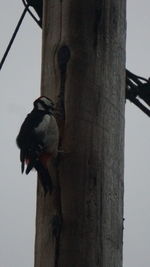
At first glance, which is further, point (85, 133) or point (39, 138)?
point (39, 138)

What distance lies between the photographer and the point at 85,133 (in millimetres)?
2842

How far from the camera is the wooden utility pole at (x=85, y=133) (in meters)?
2.70

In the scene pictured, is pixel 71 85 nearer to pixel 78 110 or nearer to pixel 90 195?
pixel 78 110

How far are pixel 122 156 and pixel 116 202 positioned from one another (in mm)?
247

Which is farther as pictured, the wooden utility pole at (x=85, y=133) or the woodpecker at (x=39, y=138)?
the woodpecker at (x=39, y=138)

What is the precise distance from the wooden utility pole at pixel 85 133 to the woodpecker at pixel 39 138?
0.44 ft

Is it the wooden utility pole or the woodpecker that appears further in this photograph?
the woodpecker

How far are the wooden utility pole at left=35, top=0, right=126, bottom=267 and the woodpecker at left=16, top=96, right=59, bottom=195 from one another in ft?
0.44

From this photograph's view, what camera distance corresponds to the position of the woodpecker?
315 centimetres

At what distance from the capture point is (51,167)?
3.01 metres

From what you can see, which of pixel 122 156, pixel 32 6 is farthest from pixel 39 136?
pixel 122 156

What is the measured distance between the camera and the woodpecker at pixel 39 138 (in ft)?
10.3

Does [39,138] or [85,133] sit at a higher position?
[39,138]

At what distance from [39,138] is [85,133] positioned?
4.25ft
